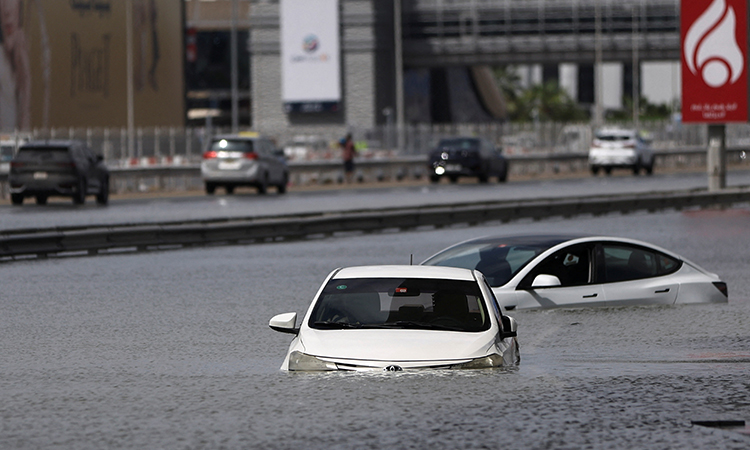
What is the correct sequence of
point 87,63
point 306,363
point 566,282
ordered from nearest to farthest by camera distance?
point 306,363, point 566,282, point 87,63

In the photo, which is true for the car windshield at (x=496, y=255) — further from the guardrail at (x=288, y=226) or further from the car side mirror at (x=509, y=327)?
the guardrail at (x=288, y=226)

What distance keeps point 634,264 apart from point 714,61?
25860mm

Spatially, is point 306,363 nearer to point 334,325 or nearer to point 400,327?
point 334,325

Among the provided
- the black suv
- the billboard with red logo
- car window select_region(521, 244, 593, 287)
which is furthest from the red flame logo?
car window select_region(521, 244, 593, 287)

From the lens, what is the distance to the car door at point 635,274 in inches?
547

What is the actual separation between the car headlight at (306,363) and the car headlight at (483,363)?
79 centimetres

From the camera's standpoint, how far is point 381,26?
3132 inches

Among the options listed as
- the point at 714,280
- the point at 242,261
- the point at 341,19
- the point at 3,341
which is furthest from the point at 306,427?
the point at 341,19

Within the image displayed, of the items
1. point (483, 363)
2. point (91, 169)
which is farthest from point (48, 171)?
point (483, 363)

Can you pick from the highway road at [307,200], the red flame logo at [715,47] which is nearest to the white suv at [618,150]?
the highway road at [307,200]

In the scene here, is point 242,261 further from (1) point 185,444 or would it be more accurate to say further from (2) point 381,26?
(2) point 381,26

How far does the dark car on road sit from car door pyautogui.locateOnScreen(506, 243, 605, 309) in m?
34.3

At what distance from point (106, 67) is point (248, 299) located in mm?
74707

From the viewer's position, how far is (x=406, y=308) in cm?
921
